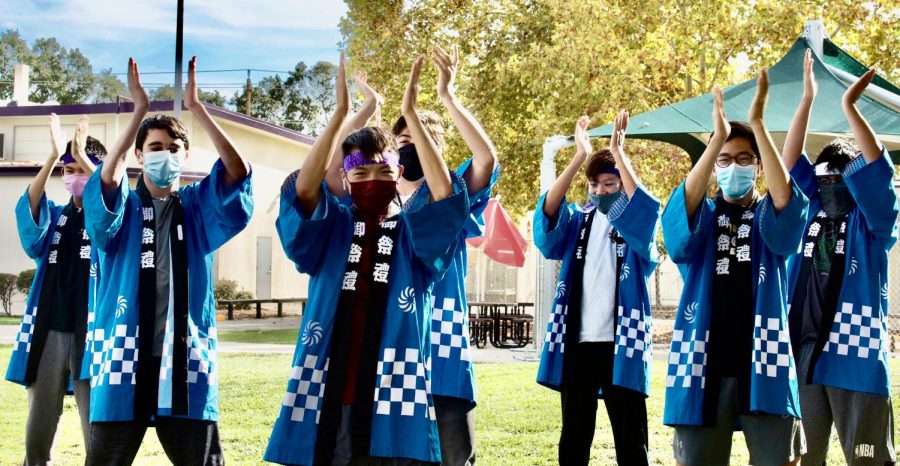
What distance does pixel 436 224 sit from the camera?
3.87 m

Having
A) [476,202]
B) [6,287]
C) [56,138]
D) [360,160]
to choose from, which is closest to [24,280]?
[6,287]

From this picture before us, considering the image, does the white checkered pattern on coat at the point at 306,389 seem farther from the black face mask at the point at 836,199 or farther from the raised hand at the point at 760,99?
the black face mask at the point at 836,199

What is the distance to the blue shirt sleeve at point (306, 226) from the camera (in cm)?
384

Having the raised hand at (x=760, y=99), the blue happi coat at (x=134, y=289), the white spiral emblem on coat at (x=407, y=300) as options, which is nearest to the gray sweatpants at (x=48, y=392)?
the blue happi coat at (x=134, y=289)

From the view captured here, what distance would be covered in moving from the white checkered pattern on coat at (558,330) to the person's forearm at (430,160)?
240 cm

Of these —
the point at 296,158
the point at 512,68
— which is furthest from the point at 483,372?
the point at 296,158

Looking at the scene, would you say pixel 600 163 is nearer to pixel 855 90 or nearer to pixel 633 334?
pixel 633 334

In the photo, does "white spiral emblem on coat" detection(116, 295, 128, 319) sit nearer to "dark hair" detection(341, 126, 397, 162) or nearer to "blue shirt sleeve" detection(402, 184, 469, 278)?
"dark hair" detection(341, 126, 397, 162)

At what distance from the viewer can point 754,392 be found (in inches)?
178

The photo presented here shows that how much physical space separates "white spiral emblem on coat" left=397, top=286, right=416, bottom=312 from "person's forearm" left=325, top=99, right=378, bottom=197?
0.49m

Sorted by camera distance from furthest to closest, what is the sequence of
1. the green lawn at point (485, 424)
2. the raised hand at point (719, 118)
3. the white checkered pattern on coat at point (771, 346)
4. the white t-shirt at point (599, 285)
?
the green lawn at point (485, 424), the white t-shirt at point (599, 285), the white checkered pattern on coat at point (771, 346), the raised hand at point (719, 118)

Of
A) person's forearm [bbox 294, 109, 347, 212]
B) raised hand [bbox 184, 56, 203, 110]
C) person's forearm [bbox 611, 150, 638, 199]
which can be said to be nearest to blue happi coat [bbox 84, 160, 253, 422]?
raised hand [bbox 184, 56, 203, 110]

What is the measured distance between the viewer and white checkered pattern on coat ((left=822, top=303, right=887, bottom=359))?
17.4 ft

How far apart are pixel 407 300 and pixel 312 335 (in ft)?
1.16
